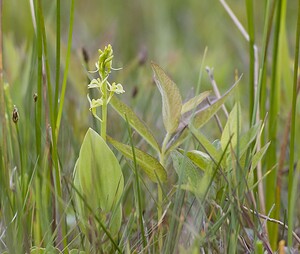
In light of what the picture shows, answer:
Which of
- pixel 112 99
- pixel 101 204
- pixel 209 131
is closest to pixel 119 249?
pixel 101 204

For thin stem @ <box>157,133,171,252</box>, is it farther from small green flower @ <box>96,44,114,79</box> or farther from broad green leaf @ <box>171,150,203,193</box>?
small green flower @ <box>96,44,114,79</box>

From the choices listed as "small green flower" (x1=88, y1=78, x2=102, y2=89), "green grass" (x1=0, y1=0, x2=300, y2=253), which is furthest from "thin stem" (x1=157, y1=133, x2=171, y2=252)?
"small green flower" (x1=88, y1=78, x2=102, y2=89)

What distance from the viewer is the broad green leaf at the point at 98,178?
3.21 feet

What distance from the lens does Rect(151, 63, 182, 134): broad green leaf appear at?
40.3 inches

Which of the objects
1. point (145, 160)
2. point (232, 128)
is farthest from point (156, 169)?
point (232, 128)

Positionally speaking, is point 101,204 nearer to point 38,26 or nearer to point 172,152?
point 172,152

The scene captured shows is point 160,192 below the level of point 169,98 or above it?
below

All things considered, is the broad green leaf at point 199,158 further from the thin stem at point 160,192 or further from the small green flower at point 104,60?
the small green flower at point 104,60

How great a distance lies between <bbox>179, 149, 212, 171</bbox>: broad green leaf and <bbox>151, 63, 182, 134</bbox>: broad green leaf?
0.05 meters

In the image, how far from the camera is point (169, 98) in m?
1.04

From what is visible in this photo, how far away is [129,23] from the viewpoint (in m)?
3.42

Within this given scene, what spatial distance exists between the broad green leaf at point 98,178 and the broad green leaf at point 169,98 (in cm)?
12

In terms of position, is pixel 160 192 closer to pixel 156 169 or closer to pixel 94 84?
pixel 156 169

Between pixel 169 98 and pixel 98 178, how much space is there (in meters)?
0.17
